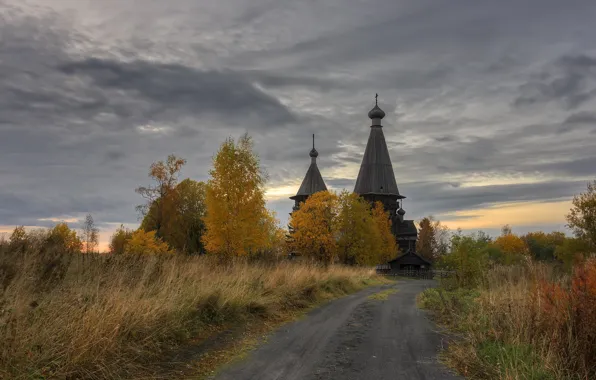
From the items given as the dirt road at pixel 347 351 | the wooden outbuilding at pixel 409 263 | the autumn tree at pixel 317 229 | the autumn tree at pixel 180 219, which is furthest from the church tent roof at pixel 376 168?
the dirt road at pixel 347 351

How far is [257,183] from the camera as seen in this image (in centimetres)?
2641

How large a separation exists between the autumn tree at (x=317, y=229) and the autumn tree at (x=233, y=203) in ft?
60.3

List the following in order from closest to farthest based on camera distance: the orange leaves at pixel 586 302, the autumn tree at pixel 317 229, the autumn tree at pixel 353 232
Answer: the orange leaves at pixel 586 302, the autumn tree at pixel 317 229, the autumn tree at pixel 353 232

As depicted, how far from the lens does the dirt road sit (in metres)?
6.15

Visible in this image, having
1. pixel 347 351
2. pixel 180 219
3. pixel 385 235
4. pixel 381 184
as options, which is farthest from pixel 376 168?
pixel 347 351

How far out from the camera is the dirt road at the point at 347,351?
615 cm

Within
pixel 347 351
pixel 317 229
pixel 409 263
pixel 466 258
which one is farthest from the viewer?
pixel 409 263

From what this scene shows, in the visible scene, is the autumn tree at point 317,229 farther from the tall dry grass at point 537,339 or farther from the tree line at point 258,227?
the tall dry grass at point 537,339

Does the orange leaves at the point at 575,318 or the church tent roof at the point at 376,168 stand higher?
the church tent roof at the point at 376,168

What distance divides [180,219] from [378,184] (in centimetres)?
3850

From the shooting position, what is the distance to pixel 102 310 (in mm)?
6191

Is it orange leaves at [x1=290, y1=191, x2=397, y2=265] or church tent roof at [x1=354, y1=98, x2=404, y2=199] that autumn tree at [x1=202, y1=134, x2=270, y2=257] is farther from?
church tent roof at [x1=354, y1=98, x2=404, y2=199]

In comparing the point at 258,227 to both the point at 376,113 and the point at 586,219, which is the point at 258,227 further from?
the point at 376,113

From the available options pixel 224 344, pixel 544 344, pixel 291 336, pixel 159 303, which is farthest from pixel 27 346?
pixel 544 344
